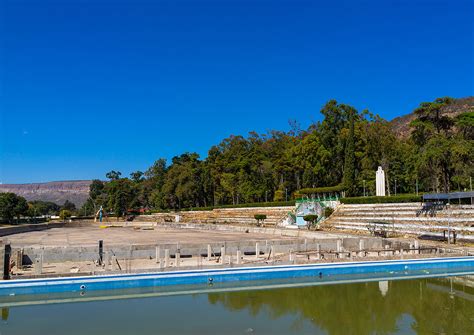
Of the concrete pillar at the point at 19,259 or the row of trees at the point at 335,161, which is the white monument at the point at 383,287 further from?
the row of trees at the point at 335,161

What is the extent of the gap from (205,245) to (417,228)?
48.8 ft

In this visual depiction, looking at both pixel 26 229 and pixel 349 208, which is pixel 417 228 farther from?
pixel 26 229

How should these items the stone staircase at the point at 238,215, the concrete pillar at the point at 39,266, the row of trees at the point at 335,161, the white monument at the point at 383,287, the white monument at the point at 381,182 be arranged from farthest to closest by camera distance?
the stone staircase at the point at 238,215, the white monument at the point at 381,182, the row of trees at the point at 335,161, the concrete pillar at the point at 39,266, the white monument at the point at 383,287

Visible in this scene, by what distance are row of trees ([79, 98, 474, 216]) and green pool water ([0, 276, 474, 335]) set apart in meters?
22.5

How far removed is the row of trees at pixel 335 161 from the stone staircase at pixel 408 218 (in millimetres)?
4625

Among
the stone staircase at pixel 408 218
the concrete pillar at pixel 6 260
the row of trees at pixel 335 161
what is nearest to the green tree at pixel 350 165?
the row of trees at pixel 335 161

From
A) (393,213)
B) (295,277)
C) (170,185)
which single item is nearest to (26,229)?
(170,185)

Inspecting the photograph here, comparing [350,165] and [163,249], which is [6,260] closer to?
[163,249]

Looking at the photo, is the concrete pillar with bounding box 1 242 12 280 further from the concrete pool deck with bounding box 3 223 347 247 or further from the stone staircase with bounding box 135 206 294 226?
the stone staircase with bounding box 135 206 294 226

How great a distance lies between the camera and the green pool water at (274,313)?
35.0 feet

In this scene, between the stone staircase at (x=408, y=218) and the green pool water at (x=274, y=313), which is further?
the stone staircase at (x=408, y=218)

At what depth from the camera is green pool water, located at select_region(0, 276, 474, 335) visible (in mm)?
10680

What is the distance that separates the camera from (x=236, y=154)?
8425 cm

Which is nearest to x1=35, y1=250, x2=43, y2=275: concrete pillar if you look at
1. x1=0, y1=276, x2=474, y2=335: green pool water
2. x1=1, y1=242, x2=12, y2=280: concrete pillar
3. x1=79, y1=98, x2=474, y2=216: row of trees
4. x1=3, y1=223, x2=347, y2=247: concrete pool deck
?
x1=1, y1=242, x2=12, y2=280: concrete pillar
